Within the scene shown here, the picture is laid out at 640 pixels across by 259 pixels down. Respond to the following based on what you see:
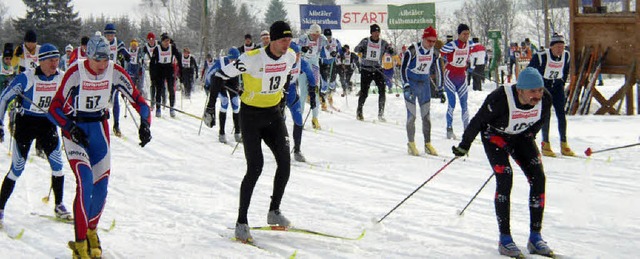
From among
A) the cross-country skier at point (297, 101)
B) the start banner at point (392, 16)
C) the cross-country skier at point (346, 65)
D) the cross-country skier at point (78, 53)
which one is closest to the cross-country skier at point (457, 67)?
the cross-country skier at point (297, 101)

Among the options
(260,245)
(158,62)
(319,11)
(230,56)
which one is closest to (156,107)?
(158,62)

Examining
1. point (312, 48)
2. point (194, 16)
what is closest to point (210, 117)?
point (312, 48)

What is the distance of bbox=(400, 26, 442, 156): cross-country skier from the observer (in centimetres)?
1148

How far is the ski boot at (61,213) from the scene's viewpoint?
718 centimetres

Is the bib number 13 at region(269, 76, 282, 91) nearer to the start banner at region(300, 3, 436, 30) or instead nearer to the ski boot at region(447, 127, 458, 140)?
the ski boot at region(447, 127, 458, 140)

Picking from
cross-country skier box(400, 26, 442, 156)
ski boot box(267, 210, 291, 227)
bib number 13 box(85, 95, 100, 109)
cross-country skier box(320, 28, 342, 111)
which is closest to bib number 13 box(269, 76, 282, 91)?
ski boot box(267, 210, 291, 227)

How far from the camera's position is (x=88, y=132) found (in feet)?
18.7

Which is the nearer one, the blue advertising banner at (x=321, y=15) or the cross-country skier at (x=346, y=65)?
the cross-country skier at (x=346, y=65)

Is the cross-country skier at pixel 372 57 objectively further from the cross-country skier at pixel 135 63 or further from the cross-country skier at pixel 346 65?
the cross-country skier at pixel 346 65

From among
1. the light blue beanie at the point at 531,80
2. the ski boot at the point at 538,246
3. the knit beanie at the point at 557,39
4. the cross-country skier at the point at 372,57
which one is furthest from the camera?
the cross-country skier at the point at 372,57

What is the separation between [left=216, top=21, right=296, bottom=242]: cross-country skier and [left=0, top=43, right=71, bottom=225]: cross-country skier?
2033 millimetres

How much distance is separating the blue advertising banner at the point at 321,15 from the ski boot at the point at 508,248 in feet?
82.5

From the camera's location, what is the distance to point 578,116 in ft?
52.7

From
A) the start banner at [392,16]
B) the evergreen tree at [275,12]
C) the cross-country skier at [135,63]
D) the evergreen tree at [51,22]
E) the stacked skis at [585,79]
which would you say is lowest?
the stacked skis at [585,79]
